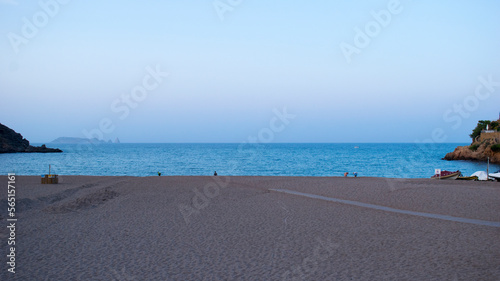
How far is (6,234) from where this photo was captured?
9.23m

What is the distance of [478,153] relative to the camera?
59.9 meters

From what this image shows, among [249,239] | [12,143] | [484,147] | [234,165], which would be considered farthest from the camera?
[12,143]

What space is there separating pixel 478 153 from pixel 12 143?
9599 cm

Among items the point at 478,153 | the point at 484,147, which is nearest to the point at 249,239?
the point at 478,153

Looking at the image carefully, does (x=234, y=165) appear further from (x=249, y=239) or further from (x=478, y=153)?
(x=249, y=239)

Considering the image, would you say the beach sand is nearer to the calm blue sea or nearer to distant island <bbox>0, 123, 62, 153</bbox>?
the calm blue sea

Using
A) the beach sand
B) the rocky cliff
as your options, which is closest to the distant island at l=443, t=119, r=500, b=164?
the rocky cliff

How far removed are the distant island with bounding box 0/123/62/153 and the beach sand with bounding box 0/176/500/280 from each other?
8653cm

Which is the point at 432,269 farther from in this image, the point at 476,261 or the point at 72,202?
the point at 72,202

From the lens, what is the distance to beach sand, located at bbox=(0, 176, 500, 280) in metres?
6.45

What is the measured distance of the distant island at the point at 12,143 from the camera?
291 ft

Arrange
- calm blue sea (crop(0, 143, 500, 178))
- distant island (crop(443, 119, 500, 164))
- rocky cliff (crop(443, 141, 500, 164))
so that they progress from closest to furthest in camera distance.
A: calm blue sea (crop(0, 143, 500, 178)), rocky cliff (crop(443, 141, 500, 164)), distant island (crop(443, 119, 500, 164))

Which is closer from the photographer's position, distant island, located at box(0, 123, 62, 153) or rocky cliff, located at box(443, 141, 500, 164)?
rocky cliff, located at box(443, 141, 500, 164)

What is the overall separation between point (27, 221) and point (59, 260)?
4.50 metres
